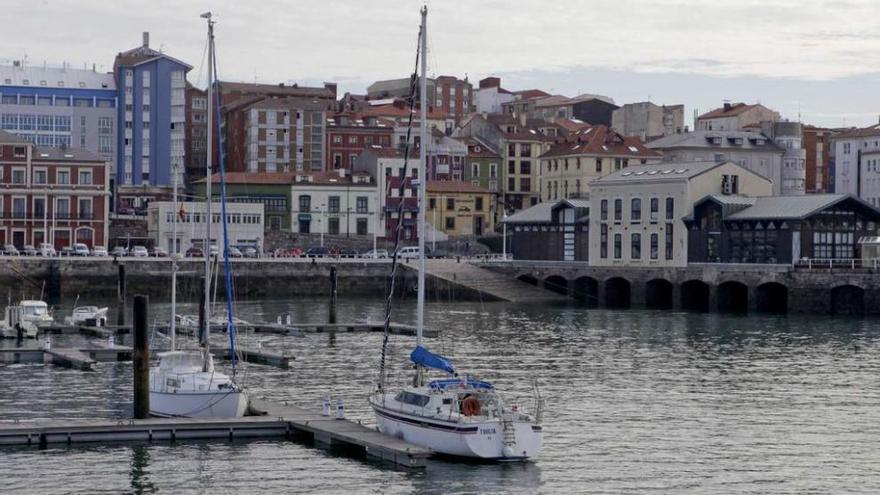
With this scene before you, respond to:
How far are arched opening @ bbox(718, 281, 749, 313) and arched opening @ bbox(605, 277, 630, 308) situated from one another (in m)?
9.33

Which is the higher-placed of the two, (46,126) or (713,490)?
(46,126)

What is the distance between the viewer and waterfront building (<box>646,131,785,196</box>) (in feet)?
540

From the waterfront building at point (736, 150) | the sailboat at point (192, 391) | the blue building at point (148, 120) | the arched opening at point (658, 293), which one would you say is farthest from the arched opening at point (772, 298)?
the blue building at point (148, 120)

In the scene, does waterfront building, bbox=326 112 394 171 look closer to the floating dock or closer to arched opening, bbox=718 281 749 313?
arched opening, bbox=718 281 749 313

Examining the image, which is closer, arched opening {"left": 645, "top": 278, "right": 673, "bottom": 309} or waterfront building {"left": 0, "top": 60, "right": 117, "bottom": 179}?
arched opening {"left": 645, "top": 278, "right": 673, "bottom": 309}

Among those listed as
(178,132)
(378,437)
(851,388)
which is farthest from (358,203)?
(378,437)

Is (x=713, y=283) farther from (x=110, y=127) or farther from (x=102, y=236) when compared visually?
(x=110, y=127)

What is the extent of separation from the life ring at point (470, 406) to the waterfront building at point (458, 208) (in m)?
111

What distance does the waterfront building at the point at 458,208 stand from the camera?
15850cm

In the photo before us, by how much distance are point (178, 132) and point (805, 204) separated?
242 feet

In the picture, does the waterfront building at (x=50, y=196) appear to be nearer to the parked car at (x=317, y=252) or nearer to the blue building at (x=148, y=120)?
the parked car at (x=317, y=252)

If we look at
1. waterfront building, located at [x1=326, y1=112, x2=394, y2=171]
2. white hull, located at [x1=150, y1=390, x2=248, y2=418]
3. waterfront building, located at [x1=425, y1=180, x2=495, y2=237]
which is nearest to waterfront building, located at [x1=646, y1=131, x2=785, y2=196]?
waterfront building, located at [x1=425, y1=180, x2=495, y2=237]

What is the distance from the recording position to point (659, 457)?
4791 centimetres

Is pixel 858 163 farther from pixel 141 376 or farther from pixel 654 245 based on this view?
pixel 141 376
